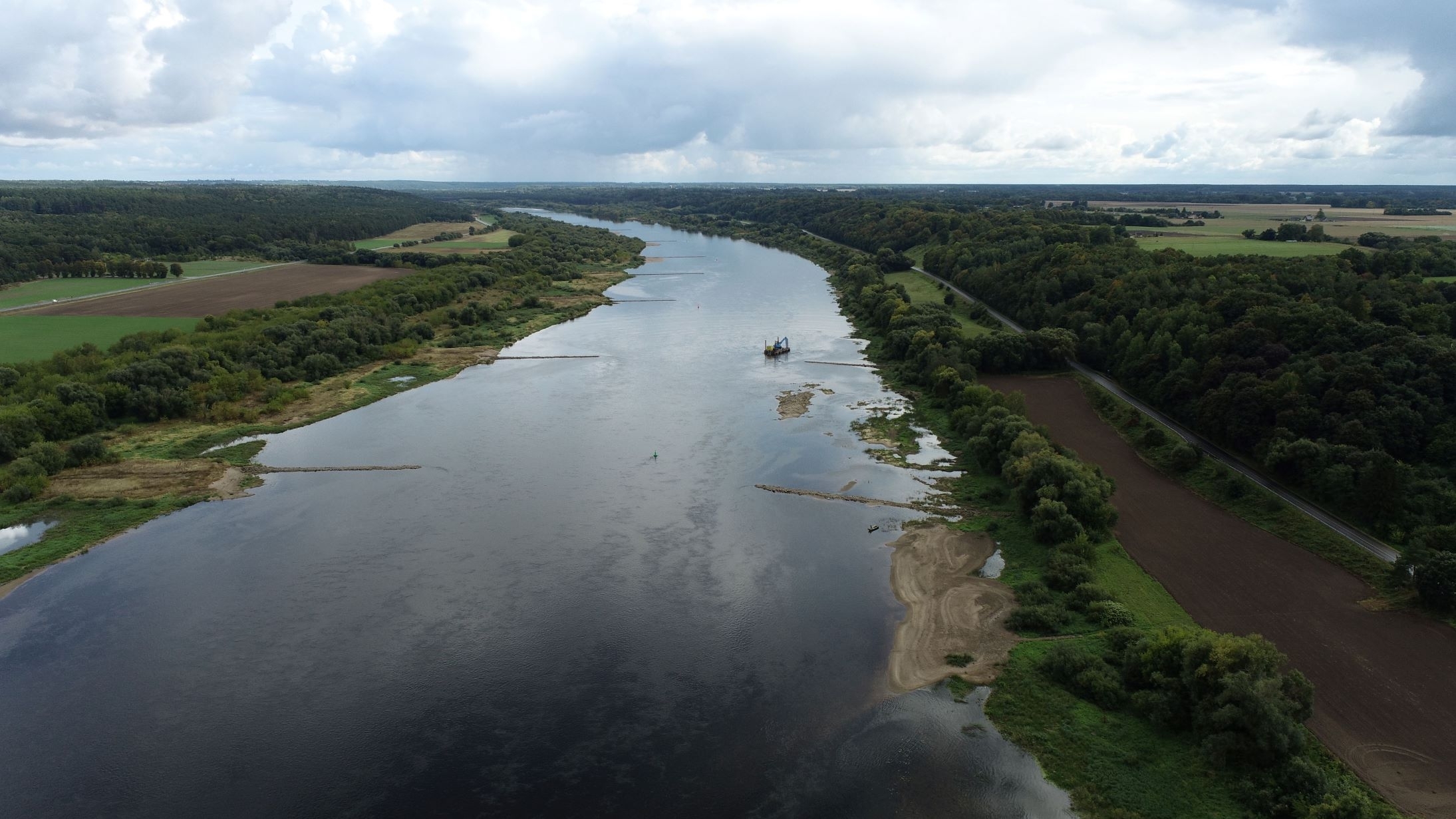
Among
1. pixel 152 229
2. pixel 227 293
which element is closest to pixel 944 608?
pixel 227 293

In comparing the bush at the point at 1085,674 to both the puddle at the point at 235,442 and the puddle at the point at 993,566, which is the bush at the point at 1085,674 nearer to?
the puddle at the point at 993,566

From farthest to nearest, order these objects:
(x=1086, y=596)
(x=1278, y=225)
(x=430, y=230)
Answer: (x=430, y=230) < (x=1278, y=225) < (x=1086, y=596)

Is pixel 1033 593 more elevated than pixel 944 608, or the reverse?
pixel 1033 593

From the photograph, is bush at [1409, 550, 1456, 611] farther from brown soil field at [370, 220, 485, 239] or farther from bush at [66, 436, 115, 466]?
brown soil field at [370, 220, 485, 239]

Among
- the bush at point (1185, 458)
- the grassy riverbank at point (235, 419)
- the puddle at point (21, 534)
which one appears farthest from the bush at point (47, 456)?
the bush at point (1185, 458)

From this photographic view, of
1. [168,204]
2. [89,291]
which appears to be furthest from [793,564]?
[168,204]

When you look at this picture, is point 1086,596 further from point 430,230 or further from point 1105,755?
point 430,230

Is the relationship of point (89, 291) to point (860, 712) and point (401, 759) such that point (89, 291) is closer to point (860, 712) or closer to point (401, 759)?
point (401, 759)

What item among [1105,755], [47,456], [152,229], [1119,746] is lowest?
[1105,755]
